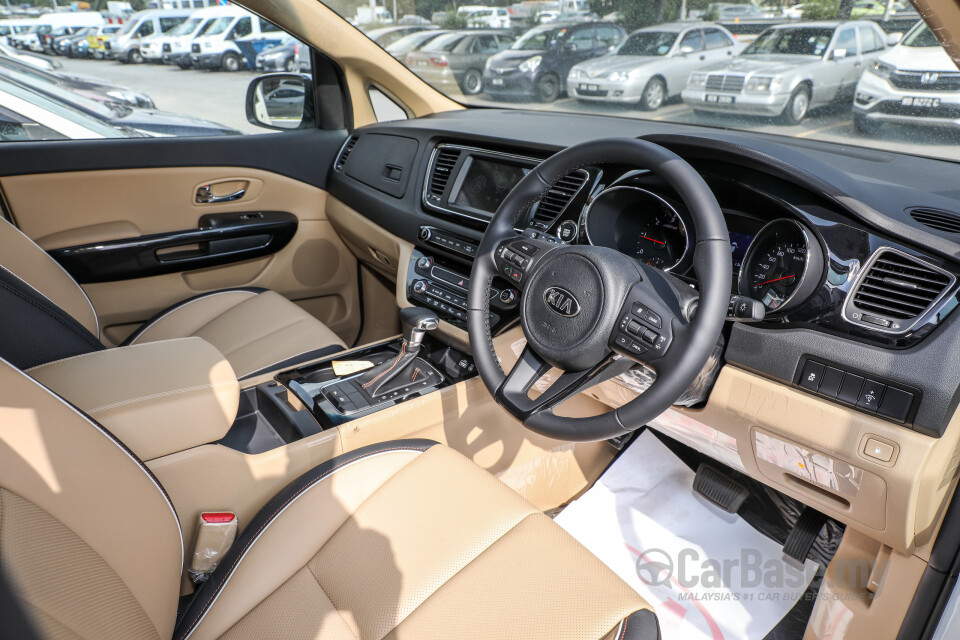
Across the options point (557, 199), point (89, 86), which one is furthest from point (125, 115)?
point (557, 199)

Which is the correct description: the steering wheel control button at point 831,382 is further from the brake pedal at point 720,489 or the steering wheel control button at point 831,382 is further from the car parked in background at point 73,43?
the car parked in background at point 73,43

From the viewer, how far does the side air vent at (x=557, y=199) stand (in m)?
1.51

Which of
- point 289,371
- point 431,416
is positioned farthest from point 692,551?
point 289,371

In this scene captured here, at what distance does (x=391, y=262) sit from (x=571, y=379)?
116 cm

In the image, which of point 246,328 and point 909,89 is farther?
point 246,328

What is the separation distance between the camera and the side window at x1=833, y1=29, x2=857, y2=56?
1854 millimetres

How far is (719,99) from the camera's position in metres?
2.15

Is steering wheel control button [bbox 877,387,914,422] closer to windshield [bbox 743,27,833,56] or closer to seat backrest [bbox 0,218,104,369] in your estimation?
windshield [bbox 743,27,833,56]

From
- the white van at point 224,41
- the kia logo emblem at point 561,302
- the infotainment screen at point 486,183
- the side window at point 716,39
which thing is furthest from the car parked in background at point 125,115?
the side window at point 716,39

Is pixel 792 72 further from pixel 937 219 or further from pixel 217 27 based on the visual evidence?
pixel 217 27

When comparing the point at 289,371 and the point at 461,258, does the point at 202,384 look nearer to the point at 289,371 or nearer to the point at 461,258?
the point at 289,371

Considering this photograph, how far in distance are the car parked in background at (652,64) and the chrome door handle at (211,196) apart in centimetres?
134

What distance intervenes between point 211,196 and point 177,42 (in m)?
0.58

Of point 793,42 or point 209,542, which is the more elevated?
point 793,42
